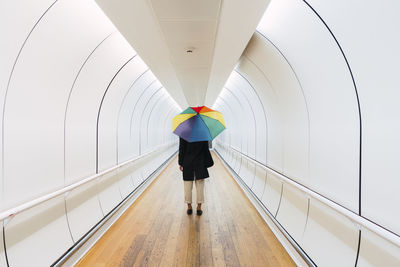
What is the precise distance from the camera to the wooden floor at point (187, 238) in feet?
11.4

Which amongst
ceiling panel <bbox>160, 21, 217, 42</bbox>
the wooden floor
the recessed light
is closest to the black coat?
the wooden floor

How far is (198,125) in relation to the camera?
4.99m

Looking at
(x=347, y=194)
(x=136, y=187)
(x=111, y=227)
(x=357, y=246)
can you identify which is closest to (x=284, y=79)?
(x=347, y=194)

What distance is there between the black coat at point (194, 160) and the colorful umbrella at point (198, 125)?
453mm

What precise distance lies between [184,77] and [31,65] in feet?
13.5

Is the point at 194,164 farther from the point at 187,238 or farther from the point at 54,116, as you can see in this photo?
the point at 54,116

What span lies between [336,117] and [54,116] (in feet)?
13.2

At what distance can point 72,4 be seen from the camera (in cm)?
296

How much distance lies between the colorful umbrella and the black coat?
1.49ft

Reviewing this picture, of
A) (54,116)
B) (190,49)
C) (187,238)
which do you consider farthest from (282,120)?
(54,116)

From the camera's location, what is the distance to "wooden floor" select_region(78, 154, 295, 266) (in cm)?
348

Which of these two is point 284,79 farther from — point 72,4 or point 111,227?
point 111,227

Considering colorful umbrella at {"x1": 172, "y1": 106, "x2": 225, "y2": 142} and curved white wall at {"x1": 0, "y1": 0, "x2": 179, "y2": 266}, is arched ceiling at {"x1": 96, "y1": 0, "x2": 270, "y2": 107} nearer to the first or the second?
curved white wall at {"x1": 0, "y1": 0, "x2": 179, "y2": 266}

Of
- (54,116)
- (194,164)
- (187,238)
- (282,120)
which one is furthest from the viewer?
(194,164)
